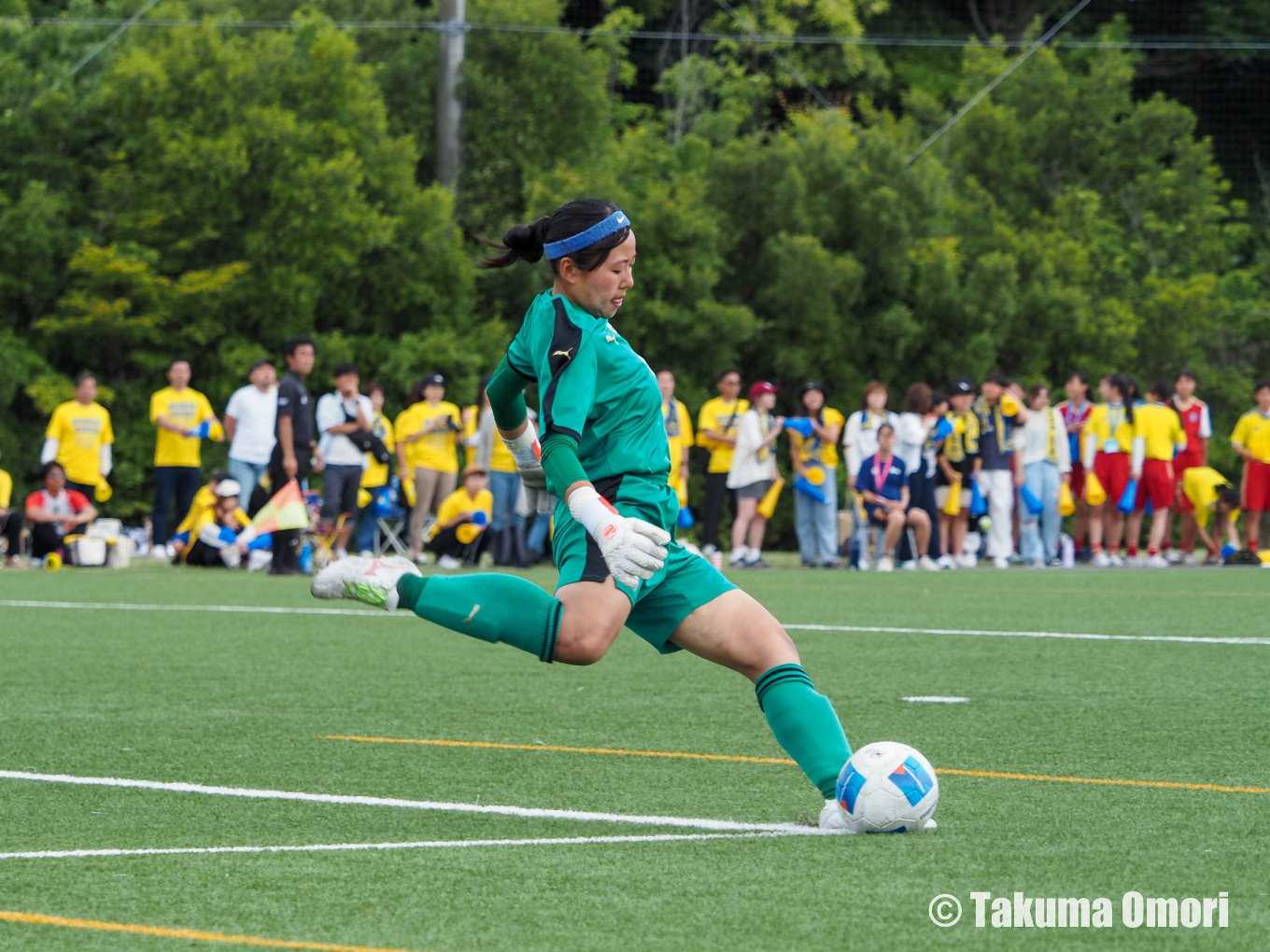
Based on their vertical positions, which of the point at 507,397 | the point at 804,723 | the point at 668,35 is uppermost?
the point at 668,35

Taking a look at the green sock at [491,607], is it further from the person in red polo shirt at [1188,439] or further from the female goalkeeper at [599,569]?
the person in red polo shirt at [1188,439]

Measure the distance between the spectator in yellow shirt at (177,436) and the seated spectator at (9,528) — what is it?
1.42 m

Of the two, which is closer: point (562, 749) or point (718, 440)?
point (562, 749)

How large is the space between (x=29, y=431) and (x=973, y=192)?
1577 centimetres

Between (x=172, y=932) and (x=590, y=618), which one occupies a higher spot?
(x=590, y=618)

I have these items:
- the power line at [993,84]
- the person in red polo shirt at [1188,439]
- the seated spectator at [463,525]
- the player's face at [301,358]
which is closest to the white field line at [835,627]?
the player's face at [301,358]

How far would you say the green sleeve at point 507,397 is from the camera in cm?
500

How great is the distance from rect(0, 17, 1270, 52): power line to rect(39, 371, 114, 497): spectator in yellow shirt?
306 inches

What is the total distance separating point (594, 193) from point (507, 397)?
21033mm

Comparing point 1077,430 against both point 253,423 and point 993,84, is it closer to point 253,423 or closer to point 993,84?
point 253,423

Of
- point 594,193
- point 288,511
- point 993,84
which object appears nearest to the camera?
point 288,511

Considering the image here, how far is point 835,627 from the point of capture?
1076 cm

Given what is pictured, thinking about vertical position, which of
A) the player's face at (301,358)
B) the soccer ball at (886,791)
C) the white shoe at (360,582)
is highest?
the player's face at (301,358)

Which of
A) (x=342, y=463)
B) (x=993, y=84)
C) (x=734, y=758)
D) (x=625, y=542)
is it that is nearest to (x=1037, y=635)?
(x=734, y=758)
